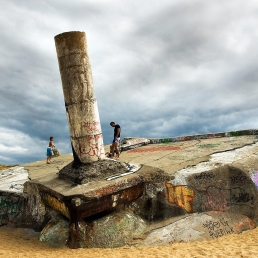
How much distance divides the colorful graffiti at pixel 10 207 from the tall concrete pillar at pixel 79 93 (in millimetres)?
2503

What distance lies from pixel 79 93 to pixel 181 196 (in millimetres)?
3650

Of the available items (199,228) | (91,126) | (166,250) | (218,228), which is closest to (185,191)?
(199,228)

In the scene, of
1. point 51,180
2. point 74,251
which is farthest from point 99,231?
point 51,180

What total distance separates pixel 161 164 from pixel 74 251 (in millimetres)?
3609

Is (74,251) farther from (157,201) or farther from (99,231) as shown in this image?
(157,201)

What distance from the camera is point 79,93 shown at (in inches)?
275

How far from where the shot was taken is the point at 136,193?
263 inches

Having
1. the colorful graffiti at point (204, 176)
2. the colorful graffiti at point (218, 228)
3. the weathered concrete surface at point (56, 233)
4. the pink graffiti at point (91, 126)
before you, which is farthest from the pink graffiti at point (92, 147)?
the colorful graffiti at point (218, 228)

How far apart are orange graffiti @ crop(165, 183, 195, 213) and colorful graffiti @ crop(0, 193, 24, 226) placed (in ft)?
14.5

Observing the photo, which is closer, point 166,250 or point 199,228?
point 166,250

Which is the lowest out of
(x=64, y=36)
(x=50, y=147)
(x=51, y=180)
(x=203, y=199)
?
(x=203, y=199)

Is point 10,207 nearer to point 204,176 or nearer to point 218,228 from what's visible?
point 204,176

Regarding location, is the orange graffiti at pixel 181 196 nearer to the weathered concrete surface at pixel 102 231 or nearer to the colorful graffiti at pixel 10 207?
the weathered concrete surface at pixel 102 231

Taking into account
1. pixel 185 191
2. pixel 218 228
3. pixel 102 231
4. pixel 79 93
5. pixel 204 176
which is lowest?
pixel 218 228
